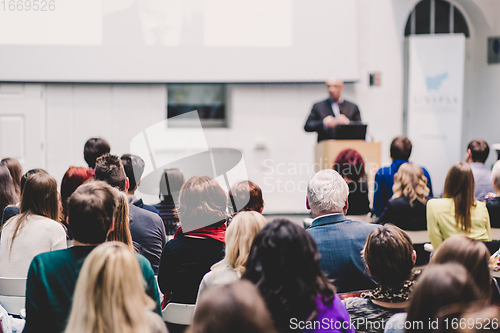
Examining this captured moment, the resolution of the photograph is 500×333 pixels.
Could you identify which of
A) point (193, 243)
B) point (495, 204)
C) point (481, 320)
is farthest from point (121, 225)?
point (495, 204)

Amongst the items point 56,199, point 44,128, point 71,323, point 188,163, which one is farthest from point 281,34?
point 71,323

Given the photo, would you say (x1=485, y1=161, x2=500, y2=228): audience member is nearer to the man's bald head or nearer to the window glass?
the man's bald head

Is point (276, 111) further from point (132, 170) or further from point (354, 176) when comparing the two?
point (132, 170)

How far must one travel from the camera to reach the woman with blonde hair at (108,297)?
123cm

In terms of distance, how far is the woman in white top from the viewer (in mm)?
2215

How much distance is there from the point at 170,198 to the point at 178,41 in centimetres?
335

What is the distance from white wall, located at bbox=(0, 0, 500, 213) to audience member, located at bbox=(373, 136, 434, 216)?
106 inches

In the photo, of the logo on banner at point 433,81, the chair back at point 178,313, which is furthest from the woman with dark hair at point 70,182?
the logo on banner at point 433,81

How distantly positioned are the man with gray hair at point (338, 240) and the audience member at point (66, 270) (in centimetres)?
92

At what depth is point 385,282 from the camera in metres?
1.74

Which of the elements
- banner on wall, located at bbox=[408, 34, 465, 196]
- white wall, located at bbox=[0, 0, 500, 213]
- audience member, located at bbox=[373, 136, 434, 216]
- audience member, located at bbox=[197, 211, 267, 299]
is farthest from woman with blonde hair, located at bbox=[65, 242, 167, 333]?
banner on wall, located at bbox=[408, 34, 465, 196]

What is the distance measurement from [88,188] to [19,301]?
90cm

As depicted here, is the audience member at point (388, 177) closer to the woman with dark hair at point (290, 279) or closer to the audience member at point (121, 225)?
the audience member at point (121, 225)

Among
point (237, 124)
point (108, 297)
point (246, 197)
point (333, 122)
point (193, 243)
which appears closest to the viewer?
point (108, 297)
